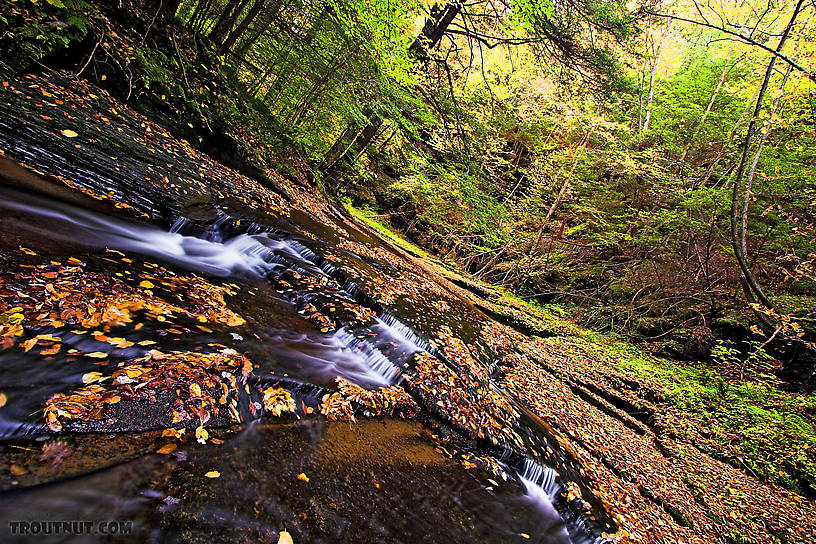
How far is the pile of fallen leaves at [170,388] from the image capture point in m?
2.01

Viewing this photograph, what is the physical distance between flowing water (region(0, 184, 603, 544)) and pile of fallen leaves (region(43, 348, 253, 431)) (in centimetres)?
9

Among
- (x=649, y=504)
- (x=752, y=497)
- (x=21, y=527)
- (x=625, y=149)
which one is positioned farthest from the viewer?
(x=625, y=149)

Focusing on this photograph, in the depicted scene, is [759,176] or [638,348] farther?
[638,348]

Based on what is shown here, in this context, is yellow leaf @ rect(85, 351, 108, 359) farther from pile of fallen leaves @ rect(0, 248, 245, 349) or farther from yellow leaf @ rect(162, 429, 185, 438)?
yellow leaf @ rect(162, 429, 185, 438)

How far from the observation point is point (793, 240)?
8070 mm

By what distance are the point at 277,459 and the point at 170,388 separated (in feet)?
2.96

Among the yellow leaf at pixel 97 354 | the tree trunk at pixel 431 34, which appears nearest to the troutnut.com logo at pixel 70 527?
the yellow leaf at pixel 97 354

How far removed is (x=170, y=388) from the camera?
94.1 inches

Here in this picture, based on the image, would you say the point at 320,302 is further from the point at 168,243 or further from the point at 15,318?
the point at 15,318

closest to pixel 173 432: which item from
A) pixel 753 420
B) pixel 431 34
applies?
pixel 753 420

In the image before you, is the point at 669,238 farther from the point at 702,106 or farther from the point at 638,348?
the point at 702,106

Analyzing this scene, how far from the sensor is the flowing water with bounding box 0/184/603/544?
72.5 inches

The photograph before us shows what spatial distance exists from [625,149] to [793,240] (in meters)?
5.96

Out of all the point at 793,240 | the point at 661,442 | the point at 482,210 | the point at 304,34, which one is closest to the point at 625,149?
the point at 793,240
